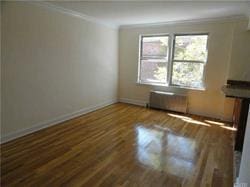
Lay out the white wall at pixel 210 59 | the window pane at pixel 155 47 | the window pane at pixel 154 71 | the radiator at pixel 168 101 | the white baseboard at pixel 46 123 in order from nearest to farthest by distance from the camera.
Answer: the white baseboard at pixel 46 123
the white wall at pixel 210 59
the radiator at pixel 168 101
the window pane at pixel 155 47
the window pane at pixel 154 71

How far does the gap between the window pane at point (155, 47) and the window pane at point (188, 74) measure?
0.50 meters

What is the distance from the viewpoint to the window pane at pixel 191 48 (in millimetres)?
4496

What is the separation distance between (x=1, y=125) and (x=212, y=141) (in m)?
3.53

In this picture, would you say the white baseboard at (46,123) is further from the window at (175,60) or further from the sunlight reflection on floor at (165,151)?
the window at (175,60)

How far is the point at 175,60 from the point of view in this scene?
4875mm

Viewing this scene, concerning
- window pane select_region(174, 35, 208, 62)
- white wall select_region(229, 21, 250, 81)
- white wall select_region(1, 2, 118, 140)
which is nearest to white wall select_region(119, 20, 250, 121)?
white wall select_region(229, 21, 250, 81)

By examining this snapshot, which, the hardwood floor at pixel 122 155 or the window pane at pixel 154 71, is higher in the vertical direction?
the window pane at pixel 154 71

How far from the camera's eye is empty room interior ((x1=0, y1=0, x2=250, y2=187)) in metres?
2.41

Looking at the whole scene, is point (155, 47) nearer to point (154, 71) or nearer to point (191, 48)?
point (154, 71)

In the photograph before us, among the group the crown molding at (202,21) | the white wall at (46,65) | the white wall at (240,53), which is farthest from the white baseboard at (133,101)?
the white wall at (240,53)

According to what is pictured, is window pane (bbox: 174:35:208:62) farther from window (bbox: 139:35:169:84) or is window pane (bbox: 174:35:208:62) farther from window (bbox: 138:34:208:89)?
window (bbox: 139:35:169:84)

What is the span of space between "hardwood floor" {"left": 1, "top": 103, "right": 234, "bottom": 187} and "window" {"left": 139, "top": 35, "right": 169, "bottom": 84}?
161 centimetres

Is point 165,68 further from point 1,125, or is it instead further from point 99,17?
point 1,125

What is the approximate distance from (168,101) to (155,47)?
1553 mm
